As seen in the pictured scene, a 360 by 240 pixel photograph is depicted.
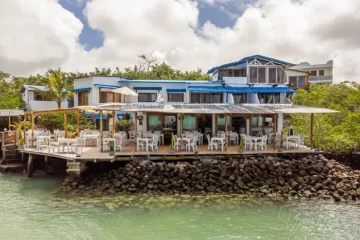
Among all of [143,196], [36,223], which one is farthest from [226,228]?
[36,223]

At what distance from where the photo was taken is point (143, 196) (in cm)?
1627

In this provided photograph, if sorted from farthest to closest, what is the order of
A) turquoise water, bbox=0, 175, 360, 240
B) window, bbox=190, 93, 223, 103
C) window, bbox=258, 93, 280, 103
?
window, bbox=190, 93, 223, 103 → window, bbox=258, 93, 280, 103 → turquoise water, bbox=0, 175, 360, 240

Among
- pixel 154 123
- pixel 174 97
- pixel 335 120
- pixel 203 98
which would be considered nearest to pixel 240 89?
pixel 203 98

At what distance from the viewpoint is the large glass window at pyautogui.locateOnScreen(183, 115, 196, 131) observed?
2452 centimetres

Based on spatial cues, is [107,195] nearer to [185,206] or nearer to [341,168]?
[185,206]

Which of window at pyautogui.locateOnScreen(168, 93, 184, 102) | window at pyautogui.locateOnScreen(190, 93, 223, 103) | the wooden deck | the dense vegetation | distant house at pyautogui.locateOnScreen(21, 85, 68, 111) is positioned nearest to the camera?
the wooden deck

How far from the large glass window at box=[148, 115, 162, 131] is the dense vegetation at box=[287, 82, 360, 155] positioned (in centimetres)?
1204

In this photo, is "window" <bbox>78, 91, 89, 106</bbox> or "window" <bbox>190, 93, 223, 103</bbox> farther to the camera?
"window" <bbox>78, 91, 89, 106</bbox>

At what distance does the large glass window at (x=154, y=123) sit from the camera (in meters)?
24.5

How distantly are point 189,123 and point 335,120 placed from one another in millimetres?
14172

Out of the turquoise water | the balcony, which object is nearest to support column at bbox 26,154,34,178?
the turquoise water

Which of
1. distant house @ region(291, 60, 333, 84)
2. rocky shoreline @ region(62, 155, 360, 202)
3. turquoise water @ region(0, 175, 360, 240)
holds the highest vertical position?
distant house @ region(291, 60, 333, 84)

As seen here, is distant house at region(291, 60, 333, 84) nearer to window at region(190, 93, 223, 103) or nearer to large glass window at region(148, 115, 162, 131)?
window at region(190, 93, 223, 103)

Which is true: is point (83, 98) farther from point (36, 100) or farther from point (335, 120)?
point (335, 120)
